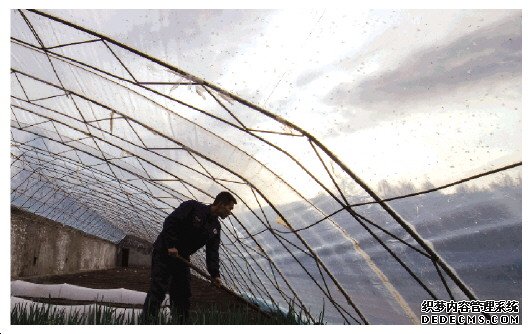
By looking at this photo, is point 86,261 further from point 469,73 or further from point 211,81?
point 469,73

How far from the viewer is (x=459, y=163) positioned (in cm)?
446

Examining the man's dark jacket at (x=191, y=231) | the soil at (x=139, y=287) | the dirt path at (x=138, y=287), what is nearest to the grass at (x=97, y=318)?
the man's dark jacket at (x=191, y=231)

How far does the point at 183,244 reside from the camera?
5086 mm

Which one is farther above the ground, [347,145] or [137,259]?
[347,145]

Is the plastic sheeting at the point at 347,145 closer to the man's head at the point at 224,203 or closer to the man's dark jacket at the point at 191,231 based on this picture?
the man's head at the point at 224,203

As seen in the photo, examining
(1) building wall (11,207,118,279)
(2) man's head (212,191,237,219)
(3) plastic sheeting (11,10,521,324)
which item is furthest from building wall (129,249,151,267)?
(2) man's head (212,191,237,219)

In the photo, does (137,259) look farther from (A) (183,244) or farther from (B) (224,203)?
(B) (224,203)

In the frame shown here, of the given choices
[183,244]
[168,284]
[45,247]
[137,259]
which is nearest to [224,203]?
[183,244]

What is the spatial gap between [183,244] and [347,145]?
8.22 ft

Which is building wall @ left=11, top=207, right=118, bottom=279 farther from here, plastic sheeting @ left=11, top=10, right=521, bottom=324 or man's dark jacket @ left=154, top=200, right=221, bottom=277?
man's dark jacket @ left=154, top=200, right=221, bottom=277

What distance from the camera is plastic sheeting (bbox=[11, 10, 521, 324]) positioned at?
175 inches
